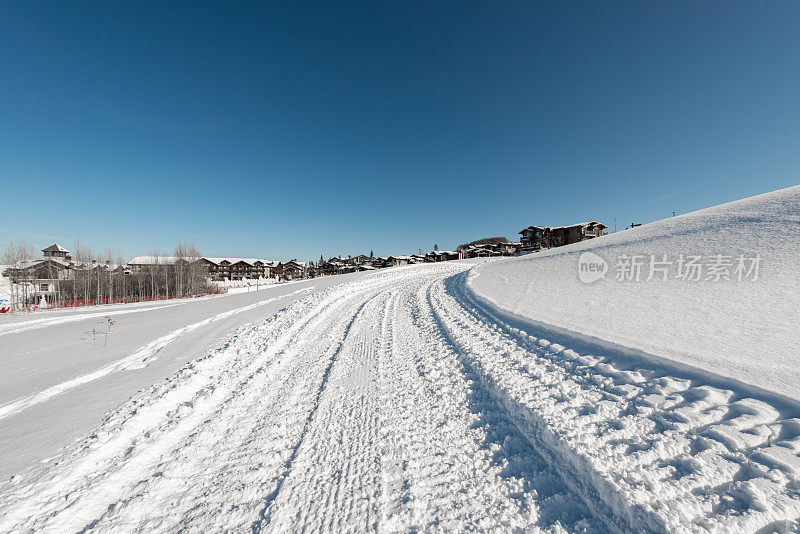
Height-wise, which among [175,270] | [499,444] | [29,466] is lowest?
[499,444]

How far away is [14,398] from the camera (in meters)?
3.90

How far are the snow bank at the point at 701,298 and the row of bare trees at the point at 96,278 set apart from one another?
39242mm

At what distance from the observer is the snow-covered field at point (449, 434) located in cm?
180

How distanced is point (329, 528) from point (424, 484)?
0.75m

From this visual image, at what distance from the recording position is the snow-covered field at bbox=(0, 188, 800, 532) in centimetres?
180

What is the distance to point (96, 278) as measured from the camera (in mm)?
31141

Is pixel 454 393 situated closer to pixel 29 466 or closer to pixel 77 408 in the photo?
pixel 29 466

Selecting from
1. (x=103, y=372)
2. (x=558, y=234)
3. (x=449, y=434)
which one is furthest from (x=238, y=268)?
(x=449, y=434)

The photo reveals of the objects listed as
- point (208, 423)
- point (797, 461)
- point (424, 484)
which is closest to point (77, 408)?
point (208, 423)

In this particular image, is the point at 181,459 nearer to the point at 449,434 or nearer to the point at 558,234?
the point at 449,434

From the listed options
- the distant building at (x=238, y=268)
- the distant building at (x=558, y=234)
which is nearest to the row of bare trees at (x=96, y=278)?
the distant building at (x=238, y=268)

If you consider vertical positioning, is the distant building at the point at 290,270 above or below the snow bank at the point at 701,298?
above

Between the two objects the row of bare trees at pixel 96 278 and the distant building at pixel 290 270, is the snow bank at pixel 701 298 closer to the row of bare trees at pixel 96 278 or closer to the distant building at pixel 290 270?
the row of bare trees at pixel 96 278

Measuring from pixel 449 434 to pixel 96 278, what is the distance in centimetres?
4733
